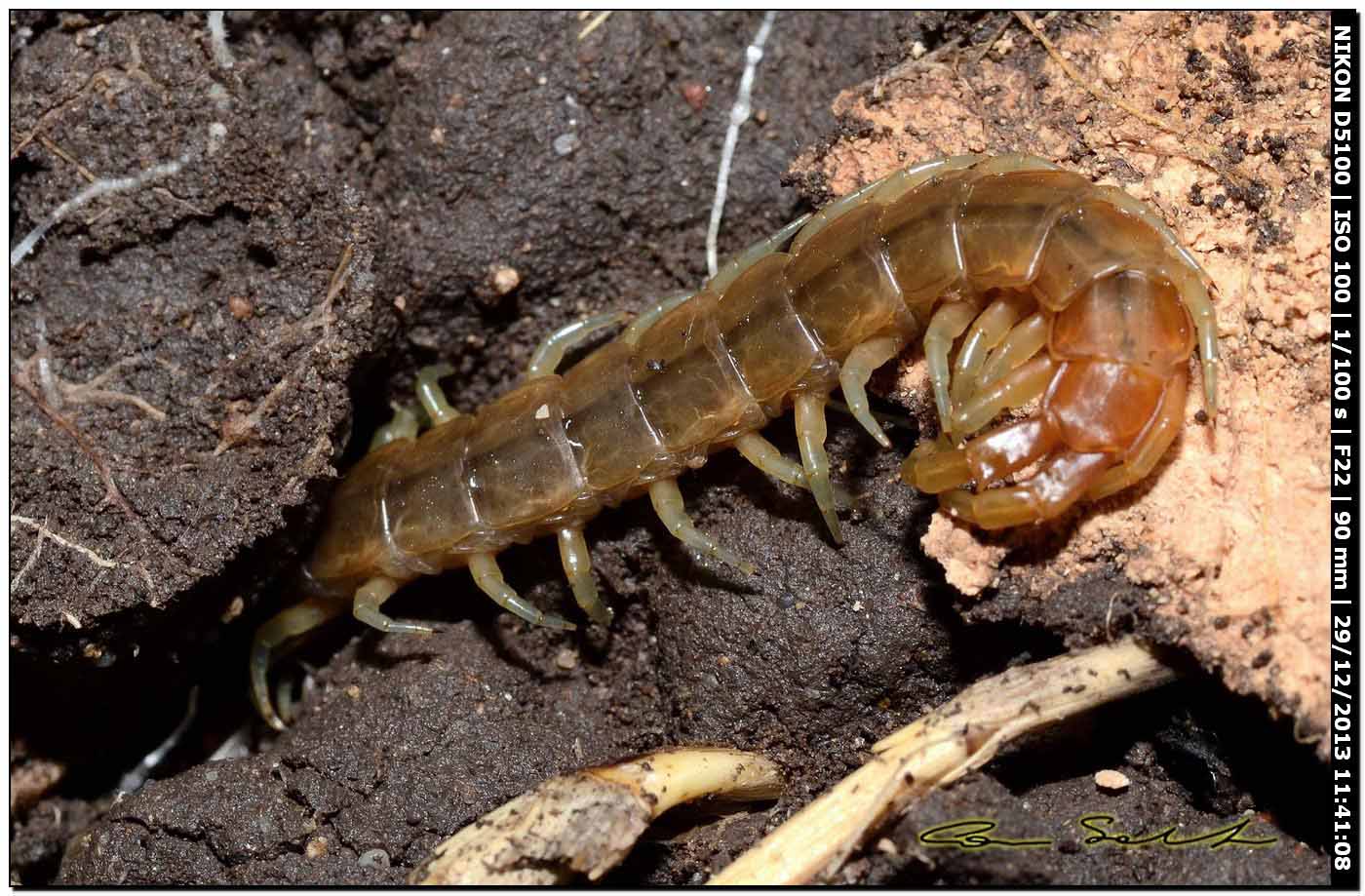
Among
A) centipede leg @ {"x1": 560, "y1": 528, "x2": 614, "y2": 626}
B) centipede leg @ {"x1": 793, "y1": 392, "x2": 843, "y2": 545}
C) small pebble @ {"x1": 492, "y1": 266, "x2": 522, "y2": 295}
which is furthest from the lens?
small pebble @ {"x1": 492, "y1": 266, "x2": 522, "y2": 295}

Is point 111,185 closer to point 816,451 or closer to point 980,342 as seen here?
point 816,451

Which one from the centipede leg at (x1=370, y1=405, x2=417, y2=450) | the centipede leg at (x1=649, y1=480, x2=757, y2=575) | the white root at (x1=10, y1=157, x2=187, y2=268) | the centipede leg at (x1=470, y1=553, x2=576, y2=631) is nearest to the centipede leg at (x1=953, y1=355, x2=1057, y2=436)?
the centipede leg at (x1=649, y1=480, x2=757, y2=575)

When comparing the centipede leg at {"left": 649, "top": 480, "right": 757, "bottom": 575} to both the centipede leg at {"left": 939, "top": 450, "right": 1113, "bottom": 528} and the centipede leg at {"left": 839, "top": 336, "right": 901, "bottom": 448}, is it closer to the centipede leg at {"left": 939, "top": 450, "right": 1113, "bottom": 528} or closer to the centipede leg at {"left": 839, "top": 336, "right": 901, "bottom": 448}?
the centipede leg at {"left": 839, "top": 336, "right": 901, "bottom": 448}

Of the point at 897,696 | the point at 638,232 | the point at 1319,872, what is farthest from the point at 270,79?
the point at 1319,872

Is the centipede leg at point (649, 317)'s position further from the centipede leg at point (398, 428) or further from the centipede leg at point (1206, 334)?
the centipede leg at point (1206, 334)

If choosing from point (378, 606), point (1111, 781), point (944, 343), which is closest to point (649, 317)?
point (944, 343)

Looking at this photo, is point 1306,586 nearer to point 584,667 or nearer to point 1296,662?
point 1296,662
